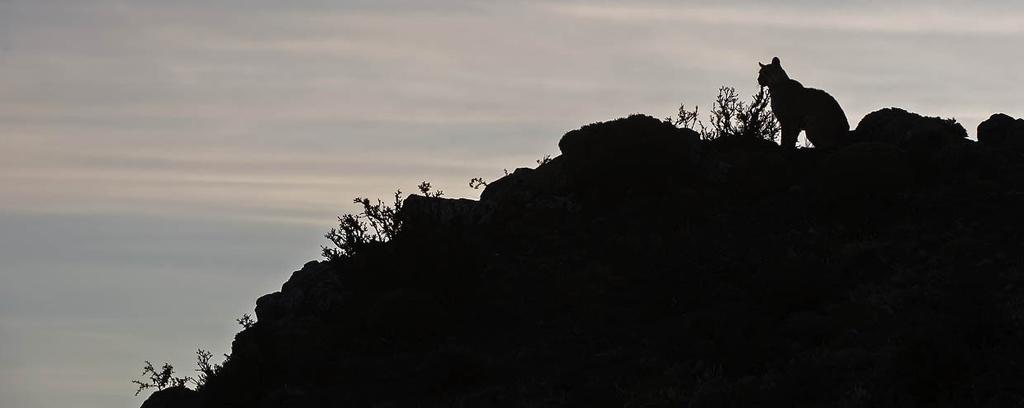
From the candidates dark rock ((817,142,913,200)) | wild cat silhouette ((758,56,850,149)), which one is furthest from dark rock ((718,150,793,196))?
dark rock ((817,142,913,200))

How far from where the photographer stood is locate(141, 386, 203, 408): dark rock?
28.3 m

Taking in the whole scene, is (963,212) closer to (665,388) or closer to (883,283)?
(883,283)

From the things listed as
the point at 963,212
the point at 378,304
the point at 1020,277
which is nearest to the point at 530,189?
the point at 378,304

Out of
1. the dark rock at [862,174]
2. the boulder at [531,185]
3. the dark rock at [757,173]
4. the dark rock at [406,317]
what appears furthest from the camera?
the boulder at [531,185]

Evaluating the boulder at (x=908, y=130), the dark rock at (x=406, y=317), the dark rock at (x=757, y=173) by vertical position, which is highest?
the boulder at (x=908, y=130)

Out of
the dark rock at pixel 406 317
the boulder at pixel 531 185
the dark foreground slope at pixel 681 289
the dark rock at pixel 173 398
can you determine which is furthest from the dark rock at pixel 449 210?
the dark rock at pixel 173 398

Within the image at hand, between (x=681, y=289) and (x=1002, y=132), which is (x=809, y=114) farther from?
(x=681, y=289)

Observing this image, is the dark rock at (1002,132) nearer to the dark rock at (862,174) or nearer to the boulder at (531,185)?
the dark rock at (862,174)

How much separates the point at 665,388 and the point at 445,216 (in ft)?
41.9

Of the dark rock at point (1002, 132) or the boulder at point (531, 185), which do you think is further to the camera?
the dark rock at point (1002, 132)

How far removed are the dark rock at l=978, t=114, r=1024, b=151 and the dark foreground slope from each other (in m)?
0.07

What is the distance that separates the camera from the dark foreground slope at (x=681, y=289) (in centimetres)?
2058

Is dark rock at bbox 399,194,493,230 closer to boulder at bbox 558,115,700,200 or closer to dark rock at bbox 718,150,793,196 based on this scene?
boulder at bbox 558,115,700,200

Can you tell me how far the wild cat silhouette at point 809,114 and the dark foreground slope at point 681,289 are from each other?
72 cm
